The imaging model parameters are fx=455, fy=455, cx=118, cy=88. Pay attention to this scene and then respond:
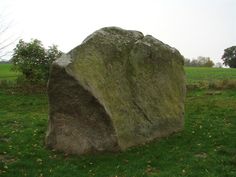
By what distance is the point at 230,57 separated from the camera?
9712 cm

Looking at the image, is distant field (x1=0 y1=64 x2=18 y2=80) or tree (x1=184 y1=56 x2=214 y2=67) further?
tree (x1=184 y1=56 x2=214 y2=67)

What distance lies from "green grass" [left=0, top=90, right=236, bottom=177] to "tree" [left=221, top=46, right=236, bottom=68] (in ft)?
254

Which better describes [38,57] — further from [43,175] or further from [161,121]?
[43,175]

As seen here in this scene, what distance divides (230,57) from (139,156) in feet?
287

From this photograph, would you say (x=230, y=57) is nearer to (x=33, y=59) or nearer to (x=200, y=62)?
(x=200, y=62)

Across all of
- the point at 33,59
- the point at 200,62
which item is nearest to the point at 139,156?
the point at 33,59

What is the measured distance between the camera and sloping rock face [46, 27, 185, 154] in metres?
13.2

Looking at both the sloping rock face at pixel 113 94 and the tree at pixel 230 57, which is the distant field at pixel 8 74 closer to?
the sloping rock face at pixel 113 94

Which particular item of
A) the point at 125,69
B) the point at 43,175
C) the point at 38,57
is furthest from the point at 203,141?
the point at 38,57

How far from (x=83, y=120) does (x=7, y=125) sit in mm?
5121

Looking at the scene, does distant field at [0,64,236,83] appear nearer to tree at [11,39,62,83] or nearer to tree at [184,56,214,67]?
tree at [11,39,62,83]

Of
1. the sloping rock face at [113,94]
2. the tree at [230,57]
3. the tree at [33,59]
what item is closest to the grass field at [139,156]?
the sloping rock face at [113,94]

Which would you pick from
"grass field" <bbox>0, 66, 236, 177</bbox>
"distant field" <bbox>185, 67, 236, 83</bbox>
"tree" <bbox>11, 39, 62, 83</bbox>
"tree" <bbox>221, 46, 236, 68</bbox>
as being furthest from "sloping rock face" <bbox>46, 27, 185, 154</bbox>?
"tree" <bbox>221, 46, 236, 68</bbox>

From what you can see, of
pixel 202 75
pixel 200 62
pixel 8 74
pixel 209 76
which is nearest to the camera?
pixel 209 76
